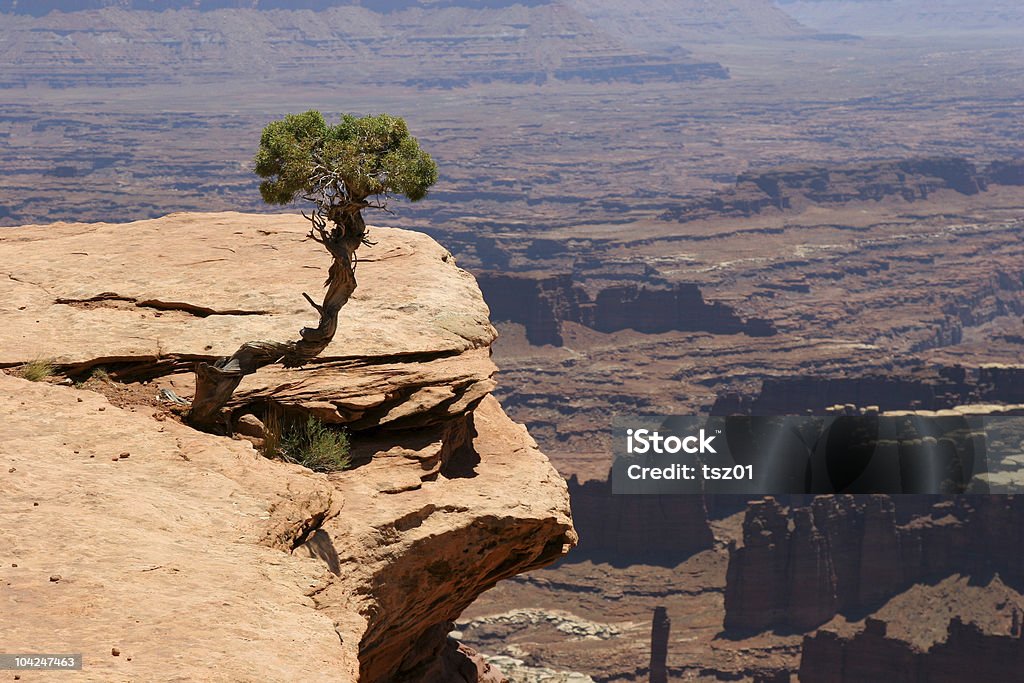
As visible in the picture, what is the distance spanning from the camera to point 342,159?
59.7ft

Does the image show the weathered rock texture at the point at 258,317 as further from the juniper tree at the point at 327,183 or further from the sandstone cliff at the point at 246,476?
the juniper tree at the point at 327,183

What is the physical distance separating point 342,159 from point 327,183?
58 centimetres

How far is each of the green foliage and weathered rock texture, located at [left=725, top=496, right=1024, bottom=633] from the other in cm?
7984

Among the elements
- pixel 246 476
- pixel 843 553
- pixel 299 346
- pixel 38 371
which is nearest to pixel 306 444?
pixel 299 346

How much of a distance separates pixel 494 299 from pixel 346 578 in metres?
180

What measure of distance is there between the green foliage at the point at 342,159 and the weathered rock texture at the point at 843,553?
262 feet

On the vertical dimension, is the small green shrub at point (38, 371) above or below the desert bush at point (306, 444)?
above

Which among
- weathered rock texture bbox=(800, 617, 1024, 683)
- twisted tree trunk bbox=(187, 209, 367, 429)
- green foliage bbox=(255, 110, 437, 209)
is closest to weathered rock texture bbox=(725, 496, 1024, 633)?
weathered rock texture bbox=(800, 617, 1024, 683)

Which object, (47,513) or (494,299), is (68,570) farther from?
(494,299)

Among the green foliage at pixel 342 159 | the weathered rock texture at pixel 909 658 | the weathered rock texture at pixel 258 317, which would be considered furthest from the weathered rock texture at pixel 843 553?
the green foliage at pixel 342 159

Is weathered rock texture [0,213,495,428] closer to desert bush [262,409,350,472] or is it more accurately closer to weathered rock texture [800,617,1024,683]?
desert bush [262,409,350,472]

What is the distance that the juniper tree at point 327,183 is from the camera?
18375 mm

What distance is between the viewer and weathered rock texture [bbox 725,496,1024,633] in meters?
96.1

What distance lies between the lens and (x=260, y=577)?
14773 millimetres
